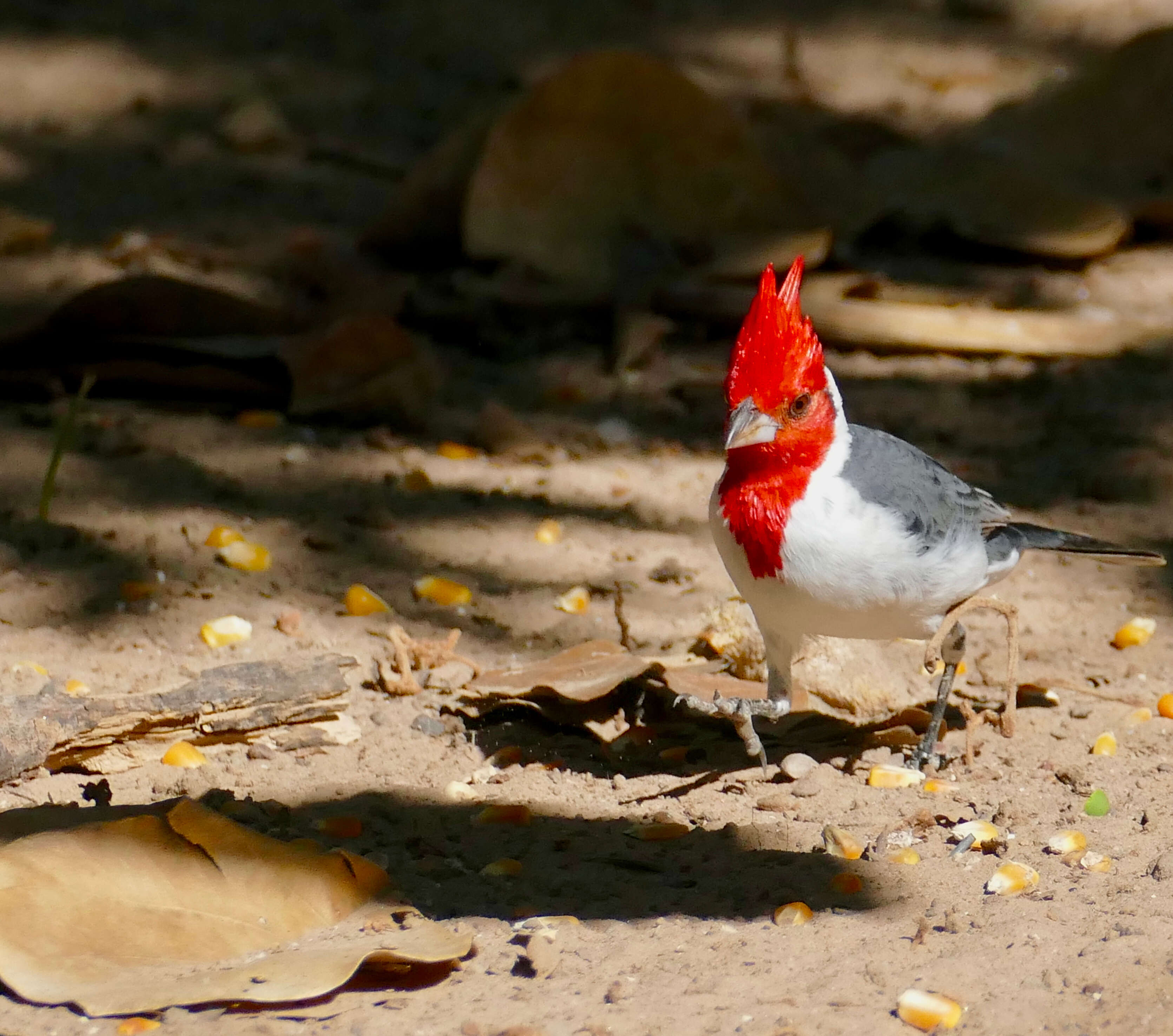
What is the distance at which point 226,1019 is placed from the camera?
201 cm

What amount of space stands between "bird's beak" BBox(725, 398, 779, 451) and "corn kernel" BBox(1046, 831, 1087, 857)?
2.90 feet

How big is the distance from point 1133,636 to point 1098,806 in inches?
35.5

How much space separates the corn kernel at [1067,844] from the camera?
2.61 metres

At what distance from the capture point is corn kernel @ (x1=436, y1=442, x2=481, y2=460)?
4523 mm

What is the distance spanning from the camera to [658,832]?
2719mm

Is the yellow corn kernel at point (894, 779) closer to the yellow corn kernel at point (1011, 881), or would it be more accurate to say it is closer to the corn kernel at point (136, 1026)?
the yellow corn kernel at point (1011, 881)

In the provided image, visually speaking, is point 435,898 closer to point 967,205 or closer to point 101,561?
point 101,561

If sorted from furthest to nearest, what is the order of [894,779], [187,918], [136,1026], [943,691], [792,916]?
[943,691]
[894,779]
[792,916]
[187,918]
[136,1026]

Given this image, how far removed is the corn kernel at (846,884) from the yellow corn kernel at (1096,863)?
41 cm

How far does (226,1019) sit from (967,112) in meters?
5.92

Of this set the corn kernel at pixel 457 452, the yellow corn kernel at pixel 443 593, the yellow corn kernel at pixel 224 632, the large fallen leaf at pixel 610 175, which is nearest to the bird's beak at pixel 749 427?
the yellow corn kernel at pixel 443 593

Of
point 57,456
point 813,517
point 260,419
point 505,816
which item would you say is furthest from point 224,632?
point 813,517

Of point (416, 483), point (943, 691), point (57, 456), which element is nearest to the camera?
point (943, 691)

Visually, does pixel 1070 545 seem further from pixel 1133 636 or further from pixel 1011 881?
pixel 1011 881
